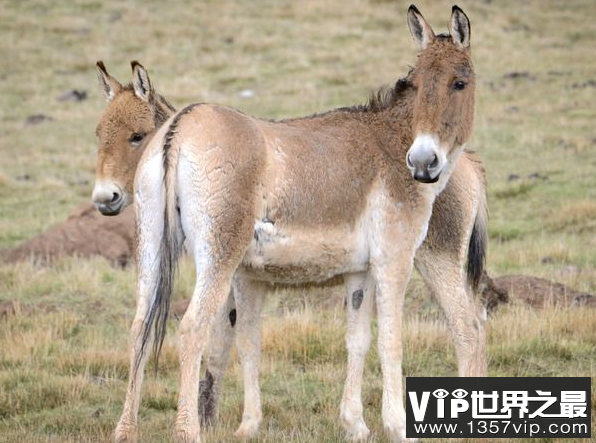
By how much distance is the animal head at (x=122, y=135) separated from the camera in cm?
713

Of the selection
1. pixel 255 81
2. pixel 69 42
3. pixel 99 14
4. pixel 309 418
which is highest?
pixel 99 14

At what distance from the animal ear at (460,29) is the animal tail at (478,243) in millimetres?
1506

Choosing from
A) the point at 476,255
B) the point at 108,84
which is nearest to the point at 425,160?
the point at 476,255

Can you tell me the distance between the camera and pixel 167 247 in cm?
617

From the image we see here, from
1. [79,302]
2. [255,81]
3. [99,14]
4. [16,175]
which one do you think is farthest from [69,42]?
[79,302]

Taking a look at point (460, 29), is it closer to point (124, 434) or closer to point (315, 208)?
point (315, 208)

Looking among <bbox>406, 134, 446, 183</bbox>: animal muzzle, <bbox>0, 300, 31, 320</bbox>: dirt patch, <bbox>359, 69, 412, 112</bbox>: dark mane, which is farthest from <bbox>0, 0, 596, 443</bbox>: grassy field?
<bbox>359, 69, 412, 112</bbox>: dark mane

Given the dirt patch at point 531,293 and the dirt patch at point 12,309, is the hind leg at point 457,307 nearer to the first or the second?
the dirt patch at point 531,293

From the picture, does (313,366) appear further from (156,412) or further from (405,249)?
(405,249)

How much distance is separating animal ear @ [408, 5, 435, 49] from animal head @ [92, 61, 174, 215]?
1.94m

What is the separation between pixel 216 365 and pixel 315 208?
1606 millimetres

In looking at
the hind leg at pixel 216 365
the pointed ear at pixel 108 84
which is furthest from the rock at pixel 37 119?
the hind leg at pixel 216 365

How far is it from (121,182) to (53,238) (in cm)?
697

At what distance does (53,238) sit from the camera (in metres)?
13.8
